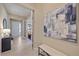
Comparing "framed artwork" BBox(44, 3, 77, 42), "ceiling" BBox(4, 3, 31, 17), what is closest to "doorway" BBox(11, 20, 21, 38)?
"ceiling" BBox(4, 3, 31, 17)

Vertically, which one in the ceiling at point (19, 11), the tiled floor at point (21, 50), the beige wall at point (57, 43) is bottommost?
the tiled floor at point (21, 50)

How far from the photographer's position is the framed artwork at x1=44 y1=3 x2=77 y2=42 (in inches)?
63.7

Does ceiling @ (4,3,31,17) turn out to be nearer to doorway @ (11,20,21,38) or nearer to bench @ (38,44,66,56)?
doorway @ (11,20,21,38)

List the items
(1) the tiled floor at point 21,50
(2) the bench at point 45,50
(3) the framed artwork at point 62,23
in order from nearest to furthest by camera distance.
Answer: (3) the framed artwork at point 62,23
(2) the bench at point 45,50
(1) the tiled floor at point 21,50

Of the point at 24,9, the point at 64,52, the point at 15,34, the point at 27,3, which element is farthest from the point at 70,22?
the point at 15,34

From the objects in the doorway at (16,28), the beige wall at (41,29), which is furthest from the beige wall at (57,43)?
the doorway at (16,28)

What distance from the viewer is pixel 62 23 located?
71.6 inches

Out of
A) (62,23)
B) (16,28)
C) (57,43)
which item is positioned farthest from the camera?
(16,28)

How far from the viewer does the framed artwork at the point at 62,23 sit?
1.62m

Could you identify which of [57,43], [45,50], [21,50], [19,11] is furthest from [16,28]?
[57,43]

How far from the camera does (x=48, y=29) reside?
7.33 feet

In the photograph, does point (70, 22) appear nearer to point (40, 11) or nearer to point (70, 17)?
point (70, 17)

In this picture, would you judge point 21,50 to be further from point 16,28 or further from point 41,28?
point 41,28

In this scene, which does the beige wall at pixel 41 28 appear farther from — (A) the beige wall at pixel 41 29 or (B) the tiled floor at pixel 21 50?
(B) the tiled floor at pixel 21 50
